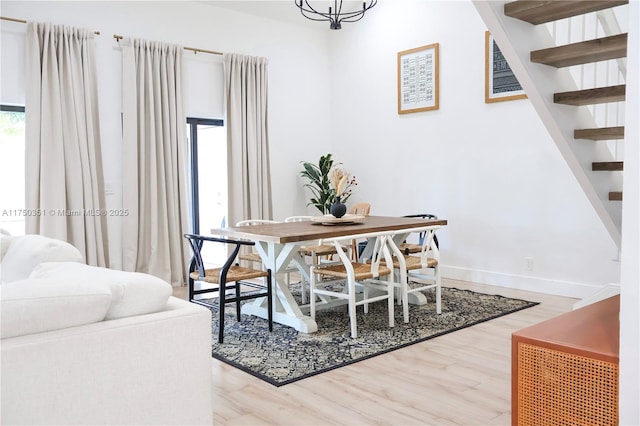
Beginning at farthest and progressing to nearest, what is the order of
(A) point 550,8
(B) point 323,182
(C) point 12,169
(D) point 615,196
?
(B) point 323,182 → (C) point 12,169 → (D) point 615,196 → (A) point 550,8

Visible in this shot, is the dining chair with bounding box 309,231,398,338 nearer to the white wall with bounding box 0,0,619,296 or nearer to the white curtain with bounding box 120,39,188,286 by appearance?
the white wall with bounding box 0,0,619,296

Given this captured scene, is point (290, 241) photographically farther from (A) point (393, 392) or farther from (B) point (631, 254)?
(B) point (631, 254)

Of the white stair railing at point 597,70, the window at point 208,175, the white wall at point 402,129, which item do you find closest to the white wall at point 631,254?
the white stair railing at point 597,70

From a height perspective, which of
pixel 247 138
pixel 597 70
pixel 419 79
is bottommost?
pixel 247 138

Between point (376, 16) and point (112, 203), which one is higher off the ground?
point (376, 16)

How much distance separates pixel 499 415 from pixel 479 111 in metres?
3.84

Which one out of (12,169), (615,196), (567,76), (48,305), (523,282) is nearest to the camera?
(48,305)

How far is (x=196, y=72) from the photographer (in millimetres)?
5965

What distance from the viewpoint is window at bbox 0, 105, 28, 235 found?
189 inches

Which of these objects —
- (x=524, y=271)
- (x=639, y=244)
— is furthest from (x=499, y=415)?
(x=524, y=271)

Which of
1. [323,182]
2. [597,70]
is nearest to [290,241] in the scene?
[597,70]

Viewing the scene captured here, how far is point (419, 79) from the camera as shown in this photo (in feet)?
20.2

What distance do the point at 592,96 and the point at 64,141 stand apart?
170 inches

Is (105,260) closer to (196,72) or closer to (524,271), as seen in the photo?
(196,72)
